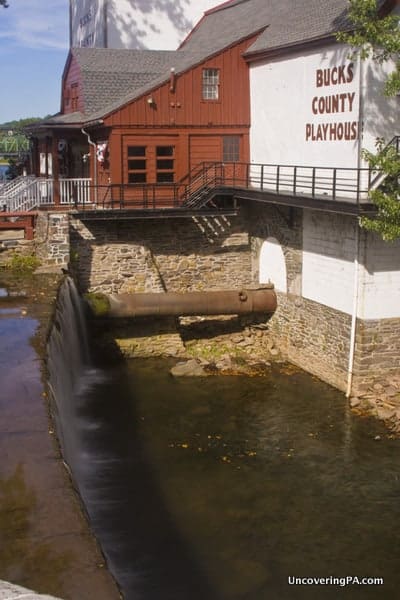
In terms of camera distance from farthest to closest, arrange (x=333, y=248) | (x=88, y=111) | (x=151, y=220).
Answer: (x=88, y=111)
(x=151, y=220)
(x=333, y=248)

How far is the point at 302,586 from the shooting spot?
1177 cm

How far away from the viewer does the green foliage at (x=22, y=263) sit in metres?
23.4

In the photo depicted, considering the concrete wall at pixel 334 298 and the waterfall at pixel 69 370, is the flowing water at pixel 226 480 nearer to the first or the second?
the waterfall at pixel 69 370

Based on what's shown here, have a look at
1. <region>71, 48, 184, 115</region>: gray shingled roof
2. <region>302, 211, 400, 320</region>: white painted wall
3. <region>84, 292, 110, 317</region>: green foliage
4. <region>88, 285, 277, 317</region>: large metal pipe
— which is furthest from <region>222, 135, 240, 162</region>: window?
<region>84, 292, 110, 317</region>: green foliage

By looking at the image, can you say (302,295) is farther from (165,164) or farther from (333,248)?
(165,164)

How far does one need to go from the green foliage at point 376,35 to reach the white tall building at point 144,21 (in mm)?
18388

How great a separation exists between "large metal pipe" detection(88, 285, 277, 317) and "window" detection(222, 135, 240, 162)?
15.9ft

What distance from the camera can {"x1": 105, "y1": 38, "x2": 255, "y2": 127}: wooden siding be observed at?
2498 centimetres

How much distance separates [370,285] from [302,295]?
3.81 m

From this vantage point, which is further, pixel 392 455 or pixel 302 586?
pixel 392 455

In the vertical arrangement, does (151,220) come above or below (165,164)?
below

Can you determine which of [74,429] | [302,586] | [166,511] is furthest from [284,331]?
[302,586]

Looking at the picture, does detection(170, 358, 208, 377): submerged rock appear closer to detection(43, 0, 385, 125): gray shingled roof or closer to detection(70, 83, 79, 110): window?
detection(43, 0, 385, 125): gray shingled roof

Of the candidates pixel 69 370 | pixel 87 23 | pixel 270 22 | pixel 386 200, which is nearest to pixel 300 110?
pixel 270 22
